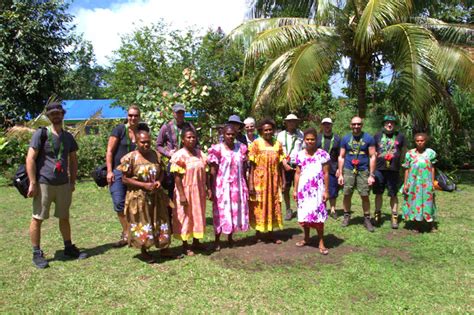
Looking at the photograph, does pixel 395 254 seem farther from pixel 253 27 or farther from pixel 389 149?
pixel 253 27

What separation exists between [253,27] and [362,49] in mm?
2836

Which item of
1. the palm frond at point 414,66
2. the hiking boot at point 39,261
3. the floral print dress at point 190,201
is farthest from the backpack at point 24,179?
the palm frond at point 414,66

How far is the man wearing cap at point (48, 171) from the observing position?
4.59 m

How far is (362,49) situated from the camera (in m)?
9.53

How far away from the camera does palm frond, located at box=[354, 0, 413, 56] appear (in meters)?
8.90

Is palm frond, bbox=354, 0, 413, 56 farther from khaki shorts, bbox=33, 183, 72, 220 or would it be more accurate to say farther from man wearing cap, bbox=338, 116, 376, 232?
khaki shorts, bbox=33, 183, 72, 220

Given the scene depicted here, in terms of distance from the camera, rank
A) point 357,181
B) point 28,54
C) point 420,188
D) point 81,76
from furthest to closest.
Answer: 1. point 81,76
2. point 28,54
3. point 357,181
4. point 420,188

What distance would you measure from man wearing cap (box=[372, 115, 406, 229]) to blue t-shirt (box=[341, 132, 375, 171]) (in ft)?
0.75

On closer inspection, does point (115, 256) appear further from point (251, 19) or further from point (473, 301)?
point (251, 19)

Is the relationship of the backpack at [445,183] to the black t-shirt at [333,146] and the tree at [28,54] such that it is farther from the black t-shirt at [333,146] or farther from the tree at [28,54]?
the tree at [28,54]

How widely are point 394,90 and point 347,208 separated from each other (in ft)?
14.2

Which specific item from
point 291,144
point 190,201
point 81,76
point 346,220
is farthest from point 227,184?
point 81,76

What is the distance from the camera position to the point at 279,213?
217 inches

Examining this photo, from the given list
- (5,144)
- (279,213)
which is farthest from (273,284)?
(5,144)
